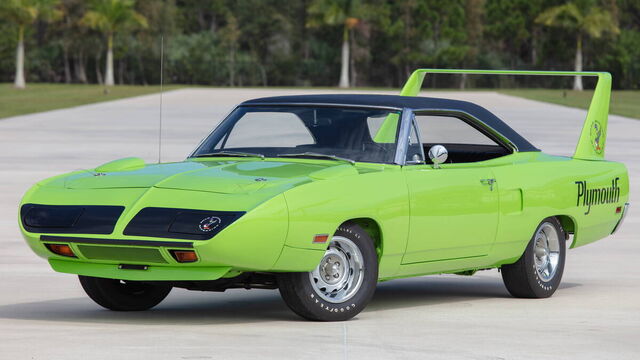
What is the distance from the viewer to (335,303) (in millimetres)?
8305

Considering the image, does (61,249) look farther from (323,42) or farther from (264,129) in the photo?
(323,42)

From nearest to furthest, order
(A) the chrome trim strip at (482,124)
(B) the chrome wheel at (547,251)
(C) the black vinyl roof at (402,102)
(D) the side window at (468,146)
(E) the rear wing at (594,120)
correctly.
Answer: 1. (C) the black vinyl roof at (402,102)
2. (A) the chrome trim strip at (482,124)
3. (B) the chrome wheel at (547,251)
4. (D) the side window at (468,146)
5. (E) the rear wing at (594,120)

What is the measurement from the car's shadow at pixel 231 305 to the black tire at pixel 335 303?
291mm

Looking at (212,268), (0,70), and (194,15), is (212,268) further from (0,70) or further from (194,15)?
(194,15)

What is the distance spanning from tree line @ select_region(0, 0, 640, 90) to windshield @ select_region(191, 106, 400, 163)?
92.6 m

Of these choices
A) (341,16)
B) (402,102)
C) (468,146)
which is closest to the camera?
(402,102)

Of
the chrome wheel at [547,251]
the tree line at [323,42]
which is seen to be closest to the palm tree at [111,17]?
the tree line at [323,42]

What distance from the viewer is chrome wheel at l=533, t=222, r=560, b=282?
392 inches

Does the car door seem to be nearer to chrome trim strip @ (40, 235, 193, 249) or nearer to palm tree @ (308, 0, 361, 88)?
chrome trim strip @ (40, 235, 193, 249)

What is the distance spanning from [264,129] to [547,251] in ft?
6.83

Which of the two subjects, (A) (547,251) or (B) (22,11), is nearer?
(A) (547,251)

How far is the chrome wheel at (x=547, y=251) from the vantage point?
32.7 feet

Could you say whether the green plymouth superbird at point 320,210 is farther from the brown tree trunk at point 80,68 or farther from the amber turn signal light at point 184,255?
the brown tree trunk at point 80,68

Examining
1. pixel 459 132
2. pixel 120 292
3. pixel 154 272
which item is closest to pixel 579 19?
pixel 459 132
